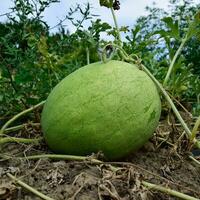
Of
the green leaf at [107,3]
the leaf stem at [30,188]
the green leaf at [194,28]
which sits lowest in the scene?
the leaf stem at [30,188]

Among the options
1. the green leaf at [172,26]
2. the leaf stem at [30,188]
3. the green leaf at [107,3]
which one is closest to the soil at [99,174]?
the leaf stem at [30,188]

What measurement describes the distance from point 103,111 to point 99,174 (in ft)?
0.91

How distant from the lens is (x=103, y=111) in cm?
218

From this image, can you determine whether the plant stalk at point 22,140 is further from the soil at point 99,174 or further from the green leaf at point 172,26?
the green leaf at point 172,26

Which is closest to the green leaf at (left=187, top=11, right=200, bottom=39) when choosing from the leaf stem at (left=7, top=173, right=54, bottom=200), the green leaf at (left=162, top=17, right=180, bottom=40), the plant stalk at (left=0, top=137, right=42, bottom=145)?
the green leaf at (left=162, top=17, right=180, bottom=40)

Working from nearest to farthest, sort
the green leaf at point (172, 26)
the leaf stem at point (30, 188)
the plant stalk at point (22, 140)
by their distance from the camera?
the leaf stem at point (30, 188) < the plant stalk at point (22, 140) < the green leaf at point (172, 26)

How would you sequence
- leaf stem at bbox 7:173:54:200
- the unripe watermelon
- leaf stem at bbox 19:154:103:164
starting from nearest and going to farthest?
1. leaf stem at bbox 7:173:54:200
2. leaf stem at bbox 19:154:103:164
3. the unripe watermelon

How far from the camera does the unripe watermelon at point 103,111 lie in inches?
86.4

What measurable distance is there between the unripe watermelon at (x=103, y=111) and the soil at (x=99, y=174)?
87 mm

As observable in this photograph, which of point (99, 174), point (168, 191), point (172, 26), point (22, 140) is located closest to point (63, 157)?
point (99, 174)

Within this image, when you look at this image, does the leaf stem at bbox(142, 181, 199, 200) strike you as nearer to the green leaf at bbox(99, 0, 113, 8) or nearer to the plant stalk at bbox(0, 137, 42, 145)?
the plant stalk at bbox(0, 137, 42, 145)

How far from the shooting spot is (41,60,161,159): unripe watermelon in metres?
2.19

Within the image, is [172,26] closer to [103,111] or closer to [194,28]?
[194,28]

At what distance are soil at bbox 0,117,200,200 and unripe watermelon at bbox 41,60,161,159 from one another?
87mm
